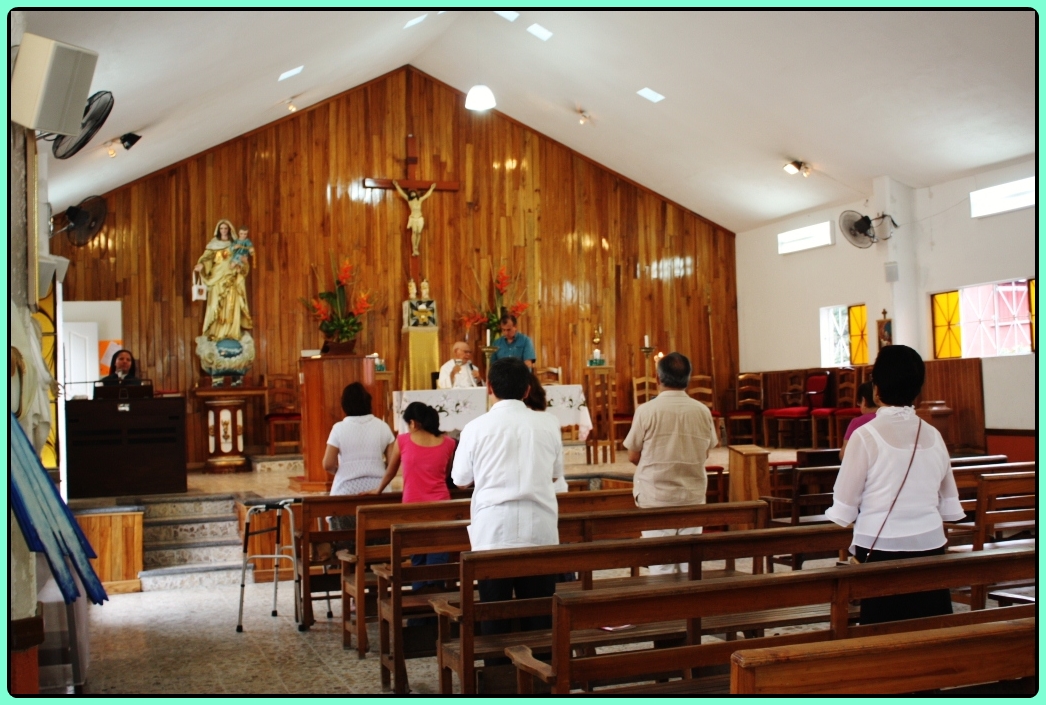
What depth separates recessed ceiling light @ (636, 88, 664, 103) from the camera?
11.0m

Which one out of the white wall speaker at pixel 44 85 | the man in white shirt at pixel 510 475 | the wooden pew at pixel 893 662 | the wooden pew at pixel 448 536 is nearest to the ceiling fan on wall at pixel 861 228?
the wooden pew at pixel 448 536

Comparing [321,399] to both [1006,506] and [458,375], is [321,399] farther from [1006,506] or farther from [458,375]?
[1006,506]

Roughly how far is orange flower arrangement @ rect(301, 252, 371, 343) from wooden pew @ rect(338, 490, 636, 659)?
6.02 meters

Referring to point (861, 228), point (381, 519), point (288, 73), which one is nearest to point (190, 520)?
point (381, 519)

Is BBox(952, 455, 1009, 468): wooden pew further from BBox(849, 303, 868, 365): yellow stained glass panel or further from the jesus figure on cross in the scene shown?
the jesus figure on cross

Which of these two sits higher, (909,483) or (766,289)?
(766,289)

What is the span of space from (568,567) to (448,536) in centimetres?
98

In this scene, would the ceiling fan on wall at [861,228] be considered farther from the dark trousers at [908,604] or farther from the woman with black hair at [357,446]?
the dark trousers at [908,604]

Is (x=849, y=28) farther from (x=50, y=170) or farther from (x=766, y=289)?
(x=50, y=170)

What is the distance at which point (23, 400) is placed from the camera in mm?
2912

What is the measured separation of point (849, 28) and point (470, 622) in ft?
22.9

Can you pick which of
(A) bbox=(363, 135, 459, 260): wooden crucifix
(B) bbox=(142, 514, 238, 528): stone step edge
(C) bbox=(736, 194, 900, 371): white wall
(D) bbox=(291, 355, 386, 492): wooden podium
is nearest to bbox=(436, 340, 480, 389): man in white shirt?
(D) bbox=(291, 355, 386, 492): wooden podium

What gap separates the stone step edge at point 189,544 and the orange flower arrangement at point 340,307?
374 centimetres

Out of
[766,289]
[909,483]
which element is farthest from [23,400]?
[766,289]
